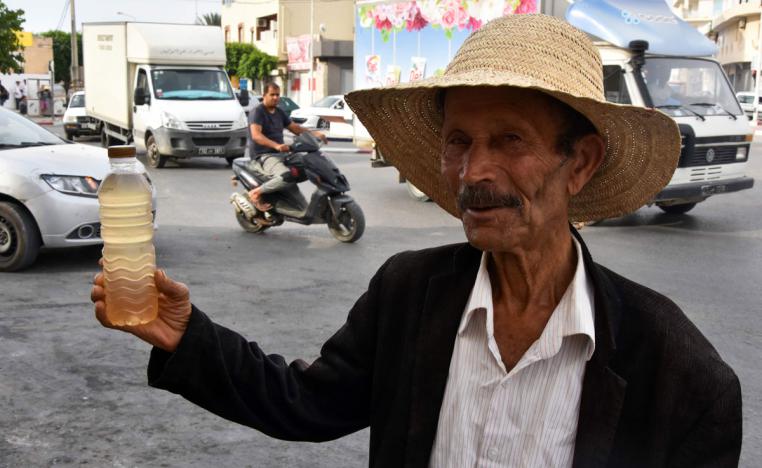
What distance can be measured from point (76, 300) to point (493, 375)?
5.96 metres

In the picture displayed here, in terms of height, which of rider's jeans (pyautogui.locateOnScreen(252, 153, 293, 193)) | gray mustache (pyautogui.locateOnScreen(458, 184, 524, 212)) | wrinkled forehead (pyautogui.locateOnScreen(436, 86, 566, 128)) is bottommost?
rider's jeans (pyautogui.locateOnScreen(252, 153, 293, 193))

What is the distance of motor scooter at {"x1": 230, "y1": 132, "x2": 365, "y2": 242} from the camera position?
388 inches

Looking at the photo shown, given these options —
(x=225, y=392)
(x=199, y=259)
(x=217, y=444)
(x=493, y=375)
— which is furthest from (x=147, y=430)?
(x=199, y=259)

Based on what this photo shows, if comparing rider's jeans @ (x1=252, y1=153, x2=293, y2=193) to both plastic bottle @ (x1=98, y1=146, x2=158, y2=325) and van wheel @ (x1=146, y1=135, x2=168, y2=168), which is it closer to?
plastic bottle @ (x1=98, y1=146, x2=158, y2=325)

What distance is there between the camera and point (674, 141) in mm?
1998

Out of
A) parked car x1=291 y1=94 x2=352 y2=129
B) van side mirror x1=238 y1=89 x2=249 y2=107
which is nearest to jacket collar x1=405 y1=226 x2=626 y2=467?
van side mirror x1=238 y1=89 x2=249 y2=107

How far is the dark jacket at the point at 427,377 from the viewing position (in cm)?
167

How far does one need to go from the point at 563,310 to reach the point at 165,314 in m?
0.81

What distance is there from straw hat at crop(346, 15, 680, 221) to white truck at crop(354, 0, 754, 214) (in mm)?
9286

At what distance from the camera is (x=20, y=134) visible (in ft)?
30.1

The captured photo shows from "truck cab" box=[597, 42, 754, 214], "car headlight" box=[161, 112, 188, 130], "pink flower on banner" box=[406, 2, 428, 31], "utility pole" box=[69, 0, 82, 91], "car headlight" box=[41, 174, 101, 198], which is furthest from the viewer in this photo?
"utility pole" box=[69, 0, 82, 91]

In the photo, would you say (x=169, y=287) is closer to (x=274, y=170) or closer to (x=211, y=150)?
(x=274, y=170)

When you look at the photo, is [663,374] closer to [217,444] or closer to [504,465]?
[504,465]

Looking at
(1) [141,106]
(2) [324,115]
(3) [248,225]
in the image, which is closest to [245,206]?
(3) [248,225]
